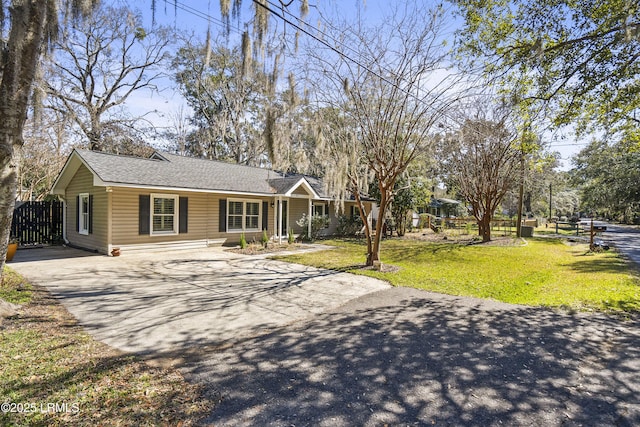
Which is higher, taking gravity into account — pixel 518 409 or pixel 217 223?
pixel 217 223

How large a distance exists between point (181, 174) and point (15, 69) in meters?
7.95

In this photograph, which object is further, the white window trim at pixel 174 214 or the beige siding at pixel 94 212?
the white window trim at pixel 174 214

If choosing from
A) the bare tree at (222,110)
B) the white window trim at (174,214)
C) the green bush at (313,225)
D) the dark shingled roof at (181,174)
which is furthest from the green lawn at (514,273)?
the bare tree at (222,110)

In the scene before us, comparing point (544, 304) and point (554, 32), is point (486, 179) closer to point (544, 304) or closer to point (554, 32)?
point (554, 32)

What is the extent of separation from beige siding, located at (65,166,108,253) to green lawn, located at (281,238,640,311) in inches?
239

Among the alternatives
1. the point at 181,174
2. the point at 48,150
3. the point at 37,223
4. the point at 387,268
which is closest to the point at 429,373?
the point at 387,268

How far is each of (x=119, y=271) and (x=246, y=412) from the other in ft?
22.4

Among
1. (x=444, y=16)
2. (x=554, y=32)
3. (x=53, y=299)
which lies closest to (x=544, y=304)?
(x=554, y=32)

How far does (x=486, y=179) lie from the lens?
1447cm

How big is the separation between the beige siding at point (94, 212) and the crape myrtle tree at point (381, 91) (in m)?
7.43

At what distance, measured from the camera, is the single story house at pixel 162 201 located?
32.9 feet

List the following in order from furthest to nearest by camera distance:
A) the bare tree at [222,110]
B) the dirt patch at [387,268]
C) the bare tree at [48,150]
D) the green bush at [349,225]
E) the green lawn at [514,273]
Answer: the bare tree at [222,110] → the green bush at [349,225] → the bare tree at [48,150] → the dirt patch at [387,268] → the green lawn at [514,273]

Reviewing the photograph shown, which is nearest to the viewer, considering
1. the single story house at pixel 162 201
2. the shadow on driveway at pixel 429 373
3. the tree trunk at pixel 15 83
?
the shadow on driveway at pixel 429 373

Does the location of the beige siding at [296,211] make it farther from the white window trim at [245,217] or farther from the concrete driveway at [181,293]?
the concrete driveway at [181,293]
